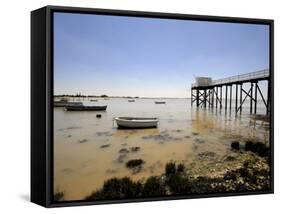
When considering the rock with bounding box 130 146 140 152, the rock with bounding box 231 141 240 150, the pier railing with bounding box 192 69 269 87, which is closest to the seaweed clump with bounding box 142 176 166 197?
the rock with bounding box 130 146 140 152

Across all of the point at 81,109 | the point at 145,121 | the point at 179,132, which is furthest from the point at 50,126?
the point at 179,132

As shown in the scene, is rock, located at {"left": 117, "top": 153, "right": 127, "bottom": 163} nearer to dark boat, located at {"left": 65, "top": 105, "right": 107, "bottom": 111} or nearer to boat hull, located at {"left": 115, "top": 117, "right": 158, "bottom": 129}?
boat hull, located at {"left": 115, "top": 117, "right": 158, "bottom": 129}

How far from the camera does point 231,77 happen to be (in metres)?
6.84

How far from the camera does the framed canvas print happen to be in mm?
5934

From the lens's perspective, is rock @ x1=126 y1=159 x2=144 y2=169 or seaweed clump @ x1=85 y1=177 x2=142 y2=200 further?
rock @ x1=126 y1=159 x2=144 y2=169

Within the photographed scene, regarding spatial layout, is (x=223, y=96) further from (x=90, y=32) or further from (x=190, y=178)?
(x=90, y=32)

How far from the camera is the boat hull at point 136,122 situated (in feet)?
20.3

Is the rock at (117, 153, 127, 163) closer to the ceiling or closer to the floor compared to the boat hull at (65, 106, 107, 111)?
closer to the floor

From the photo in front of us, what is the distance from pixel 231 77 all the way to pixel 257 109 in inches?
19.1

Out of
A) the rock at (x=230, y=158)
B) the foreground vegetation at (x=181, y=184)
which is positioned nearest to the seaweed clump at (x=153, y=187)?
the foreground vegetation at (x=181, y=184)

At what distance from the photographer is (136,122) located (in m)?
6.25

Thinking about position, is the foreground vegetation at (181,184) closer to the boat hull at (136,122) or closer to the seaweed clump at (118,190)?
the seaweed clump at (118,190)

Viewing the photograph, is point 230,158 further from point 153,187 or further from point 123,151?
point 123,151

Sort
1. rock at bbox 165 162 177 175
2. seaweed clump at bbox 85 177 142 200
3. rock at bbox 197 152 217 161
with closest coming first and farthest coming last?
seaweed clump at bbox 85 177 142 200
rock at bbox 165 162 177 175
rock at bbox 197 152 217 161
